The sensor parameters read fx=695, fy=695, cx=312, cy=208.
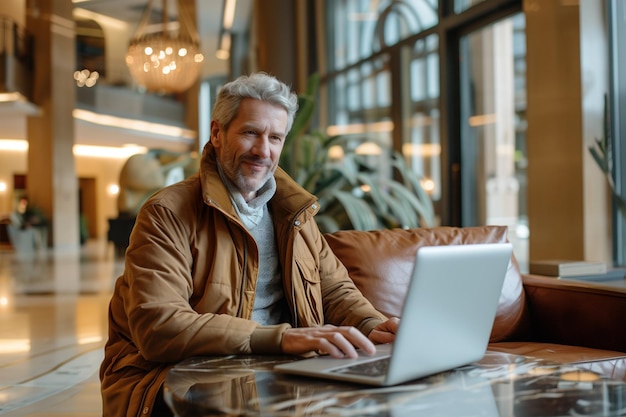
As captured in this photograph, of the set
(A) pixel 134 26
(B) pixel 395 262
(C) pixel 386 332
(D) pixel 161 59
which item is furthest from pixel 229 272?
Answer: (A) pixel 134 26

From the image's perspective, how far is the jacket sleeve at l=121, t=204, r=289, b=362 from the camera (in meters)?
1.44

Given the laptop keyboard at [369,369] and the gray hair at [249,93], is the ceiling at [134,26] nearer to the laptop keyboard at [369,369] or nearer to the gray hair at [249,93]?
the gray hair at [249,93]

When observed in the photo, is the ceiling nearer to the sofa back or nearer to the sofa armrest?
the sofa back

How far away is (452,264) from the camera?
1139 millimetres

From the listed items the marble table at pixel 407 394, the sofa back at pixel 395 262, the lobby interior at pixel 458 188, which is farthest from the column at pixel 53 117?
the marble table at pixel 407 394

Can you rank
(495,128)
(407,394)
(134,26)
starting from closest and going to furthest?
1. (407,394)
2. (495,128)
3. (134,26)

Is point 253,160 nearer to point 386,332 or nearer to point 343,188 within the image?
point 386,332

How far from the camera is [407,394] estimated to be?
1.10 m

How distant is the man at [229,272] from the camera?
1.46m

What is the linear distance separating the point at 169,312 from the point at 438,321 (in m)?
0.60

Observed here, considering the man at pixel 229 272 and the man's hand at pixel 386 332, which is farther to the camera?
the man's hand at pixel 386 332

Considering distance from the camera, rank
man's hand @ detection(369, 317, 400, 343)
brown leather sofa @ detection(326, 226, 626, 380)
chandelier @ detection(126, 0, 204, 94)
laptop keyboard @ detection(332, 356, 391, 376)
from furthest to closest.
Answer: chandelier @ detection(126, 0, 204, 94)
brown leather sofa @ detection(326, 226, 626, 380)
man's hand @ detection(369, 317, 400, 343)
laptop keyboard @ detection(332, 356, 391, 376)

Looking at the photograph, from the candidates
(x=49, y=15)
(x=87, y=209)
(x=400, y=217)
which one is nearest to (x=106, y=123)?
(x=49, y=15)

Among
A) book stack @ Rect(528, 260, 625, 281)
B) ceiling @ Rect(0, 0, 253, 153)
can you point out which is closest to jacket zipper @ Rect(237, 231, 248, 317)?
book stack @ Rect(528, 260, 625, 281)
